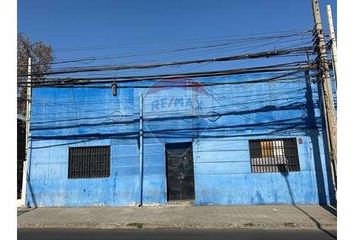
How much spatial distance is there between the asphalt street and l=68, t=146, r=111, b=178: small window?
4955mm

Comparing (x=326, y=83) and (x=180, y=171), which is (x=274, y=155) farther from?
(x=326, y=83)

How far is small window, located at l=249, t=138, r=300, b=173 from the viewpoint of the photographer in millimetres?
15273

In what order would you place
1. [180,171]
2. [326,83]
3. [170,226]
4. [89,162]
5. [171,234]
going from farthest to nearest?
[89,162]
[180,171]
[326,83]
[170,226]
[171,234]

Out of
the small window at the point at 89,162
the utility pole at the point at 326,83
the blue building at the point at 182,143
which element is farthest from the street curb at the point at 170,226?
the small window at the point at 89,162

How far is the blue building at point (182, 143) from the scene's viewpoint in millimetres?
15266

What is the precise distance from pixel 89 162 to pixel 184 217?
553 centimetres

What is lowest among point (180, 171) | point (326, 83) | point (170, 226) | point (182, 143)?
point (170, 226)

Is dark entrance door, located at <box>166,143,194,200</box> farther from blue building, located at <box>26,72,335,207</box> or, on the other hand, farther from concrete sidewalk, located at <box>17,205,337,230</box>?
concrete sidewalk, located at <box>17,205,337,230</box>

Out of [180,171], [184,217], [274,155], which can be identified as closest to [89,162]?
[180,171]

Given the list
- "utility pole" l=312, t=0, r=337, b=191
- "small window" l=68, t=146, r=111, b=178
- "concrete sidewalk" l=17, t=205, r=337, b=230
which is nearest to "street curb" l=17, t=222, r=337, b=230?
"concrete sidewalk" l=17, t=205, r=337, b=230

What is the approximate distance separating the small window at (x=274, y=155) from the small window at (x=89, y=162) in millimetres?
6077

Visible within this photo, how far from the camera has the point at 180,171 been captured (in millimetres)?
16016

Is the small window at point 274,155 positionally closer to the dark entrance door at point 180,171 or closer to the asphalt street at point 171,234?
the dark entrance door at point 180,171
